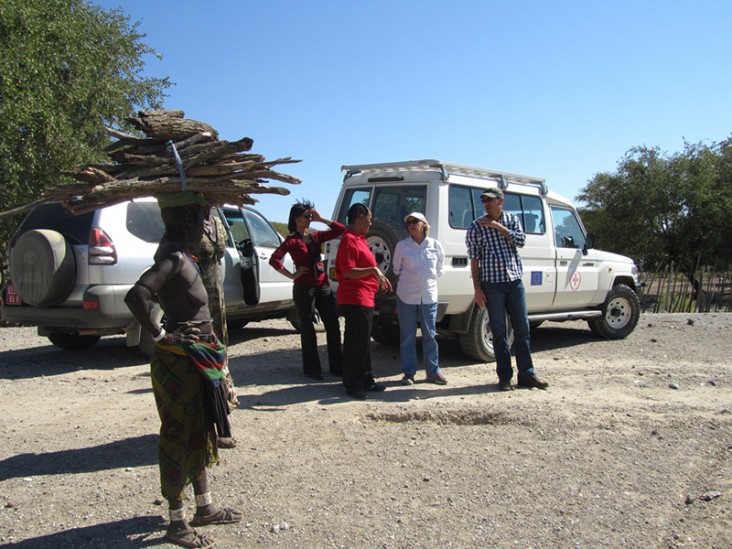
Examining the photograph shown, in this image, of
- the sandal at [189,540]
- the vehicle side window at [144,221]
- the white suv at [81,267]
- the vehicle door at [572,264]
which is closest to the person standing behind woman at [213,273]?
the white suv at [81,267]

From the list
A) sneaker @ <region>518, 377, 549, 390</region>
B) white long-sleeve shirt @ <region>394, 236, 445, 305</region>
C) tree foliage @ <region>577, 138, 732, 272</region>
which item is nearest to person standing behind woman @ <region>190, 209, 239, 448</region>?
white long-sleeve shirt @ <region>394, 236, 445, 305</region>

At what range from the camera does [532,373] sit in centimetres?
634

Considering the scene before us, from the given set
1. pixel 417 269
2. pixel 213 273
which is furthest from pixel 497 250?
pixel 213 273

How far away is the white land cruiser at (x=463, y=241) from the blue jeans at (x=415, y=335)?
19.2 inches

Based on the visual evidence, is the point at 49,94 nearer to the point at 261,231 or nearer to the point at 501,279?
the point at 261,231

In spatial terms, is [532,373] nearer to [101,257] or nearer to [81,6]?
[101,257]

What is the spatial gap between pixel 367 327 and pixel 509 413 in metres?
1.51

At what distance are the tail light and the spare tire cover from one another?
22cm

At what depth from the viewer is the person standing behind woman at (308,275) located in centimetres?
674

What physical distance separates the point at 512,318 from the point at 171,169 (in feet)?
12.8

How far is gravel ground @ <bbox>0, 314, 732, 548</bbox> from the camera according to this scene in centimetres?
334

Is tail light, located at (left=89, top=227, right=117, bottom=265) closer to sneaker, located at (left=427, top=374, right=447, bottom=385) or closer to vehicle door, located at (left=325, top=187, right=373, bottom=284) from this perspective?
vehicle door, located at (left=325, top=187, right=373, bottom=284)

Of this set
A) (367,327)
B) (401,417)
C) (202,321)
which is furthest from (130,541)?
(367,327)

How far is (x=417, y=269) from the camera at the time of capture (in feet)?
21.1
